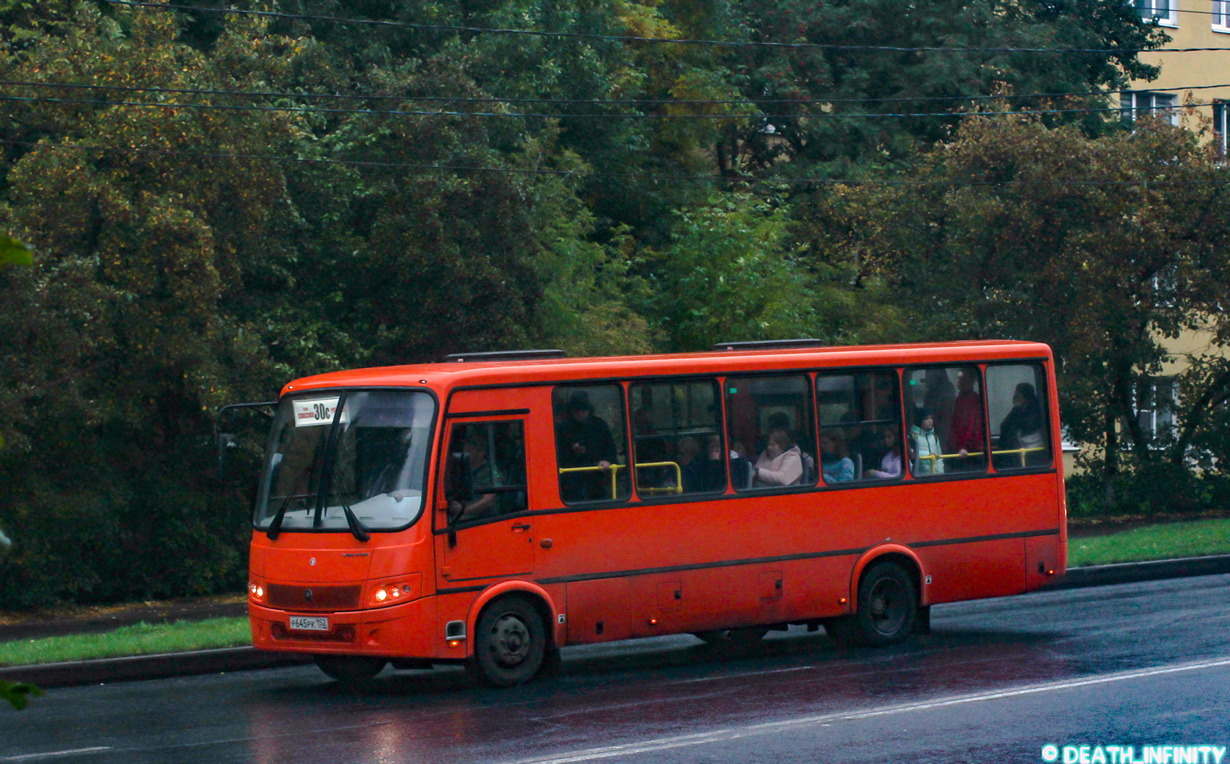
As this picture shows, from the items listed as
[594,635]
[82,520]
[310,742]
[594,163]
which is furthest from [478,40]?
[310,742]

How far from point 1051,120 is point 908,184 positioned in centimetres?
784

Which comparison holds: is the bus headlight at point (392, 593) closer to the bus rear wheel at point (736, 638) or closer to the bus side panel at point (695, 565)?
the bus side panel at point (695, 565)

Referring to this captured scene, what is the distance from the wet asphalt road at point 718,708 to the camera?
8.51m

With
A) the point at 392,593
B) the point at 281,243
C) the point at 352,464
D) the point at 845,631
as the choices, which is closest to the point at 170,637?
the point at 352,464

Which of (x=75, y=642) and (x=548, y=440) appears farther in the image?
(x=75, y=642)

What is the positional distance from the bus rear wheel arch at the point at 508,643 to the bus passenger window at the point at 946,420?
4.09 m

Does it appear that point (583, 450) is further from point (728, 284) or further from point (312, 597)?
point (728, 284)

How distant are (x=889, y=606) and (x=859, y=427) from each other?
164cm

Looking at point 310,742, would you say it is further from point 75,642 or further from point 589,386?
point 75,642

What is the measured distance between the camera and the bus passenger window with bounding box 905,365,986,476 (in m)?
13.6

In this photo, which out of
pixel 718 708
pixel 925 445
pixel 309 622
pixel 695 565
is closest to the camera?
pixel 718 708

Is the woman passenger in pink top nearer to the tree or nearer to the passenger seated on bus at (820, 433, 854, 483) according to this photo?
the passenger seated on bus at (820, 433, 854, 483)

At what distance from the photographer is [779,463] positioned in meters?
12.8

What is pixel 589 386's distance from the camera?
39.2 feet
